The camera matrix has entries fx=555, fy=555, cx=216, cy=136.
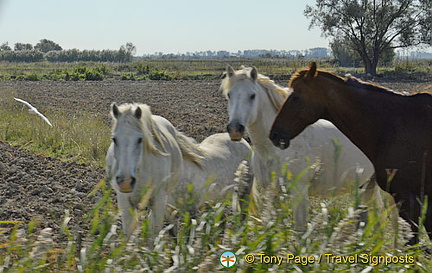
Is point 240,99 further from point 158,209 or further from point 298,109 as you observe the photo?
point 158,209

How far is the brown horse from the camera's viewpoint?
434 centimetres

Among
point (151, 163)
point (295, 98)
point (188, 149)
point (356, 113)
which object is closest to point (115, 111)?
point (151, 163)

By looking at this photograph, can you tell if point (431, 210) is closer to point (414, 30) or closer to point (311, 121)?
point (311, 121)

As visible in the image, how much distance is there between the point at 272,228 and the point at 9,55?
314 feet

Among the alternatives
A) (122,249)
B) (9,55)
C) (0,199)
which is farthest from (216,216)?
(9,55)

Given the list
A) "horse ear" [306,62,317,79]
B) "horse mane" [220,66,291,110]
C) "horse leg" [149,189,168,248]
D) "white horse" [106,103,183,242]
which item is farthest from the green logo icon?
"horse mane" [220,66,291,110]

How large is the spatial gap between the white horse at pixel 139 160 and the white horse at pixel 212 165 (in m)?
0.32

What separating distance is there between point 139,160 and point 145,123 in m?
0.38

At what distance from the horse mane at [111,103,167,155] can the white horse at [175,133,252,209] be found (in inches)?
24.5

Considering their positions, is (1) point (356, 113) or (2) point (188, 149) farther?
(2) point (188, 149)

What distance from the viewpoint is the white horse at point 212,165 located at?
5719 mm

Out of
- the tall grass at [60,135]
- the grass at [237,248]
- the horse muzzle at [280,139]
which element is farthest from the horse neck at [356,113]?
the tall grass at [60,135]

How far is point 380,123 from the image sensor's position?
4.55 meters

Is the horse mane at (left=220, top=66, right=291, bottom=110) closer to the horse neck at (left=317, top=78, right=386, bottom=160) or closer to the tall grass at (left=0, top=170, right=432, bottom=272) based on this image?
the horse neck at (left=317, top=78, right=386, bottom=160)
